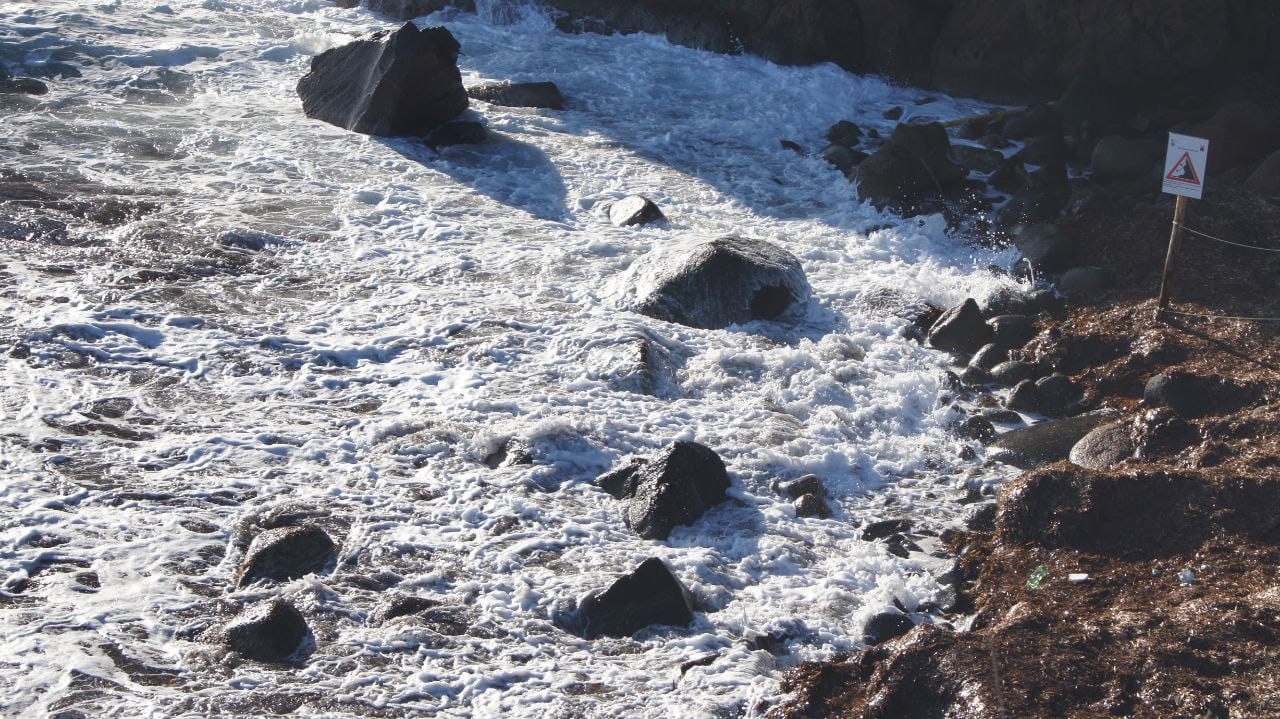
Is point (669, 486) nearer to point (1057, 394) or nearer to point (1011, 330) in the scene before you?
point (1057, 394)

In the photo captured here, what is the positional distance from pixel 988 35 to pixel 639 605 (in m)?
12.2

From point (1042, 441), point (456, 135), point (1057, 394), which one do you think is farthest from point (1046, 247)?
point (456, 135)

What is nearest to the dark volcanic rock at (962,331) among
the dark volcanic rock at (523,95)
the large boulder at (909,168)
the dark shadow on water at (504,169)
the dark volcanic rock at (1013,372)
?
the dark volcanic rock at (1013,372)

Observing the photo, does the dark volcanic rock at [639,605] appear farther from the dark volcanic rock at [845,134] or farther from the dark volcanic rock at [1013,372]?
the dark volcanic rock at [845,134]

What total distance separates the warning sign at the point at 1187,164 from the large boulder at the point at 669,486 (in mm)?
4175

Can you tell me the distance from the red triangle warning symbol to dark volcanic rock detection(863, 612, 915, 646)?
175 inches

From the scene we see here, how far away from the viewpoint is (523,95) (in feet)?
47.0

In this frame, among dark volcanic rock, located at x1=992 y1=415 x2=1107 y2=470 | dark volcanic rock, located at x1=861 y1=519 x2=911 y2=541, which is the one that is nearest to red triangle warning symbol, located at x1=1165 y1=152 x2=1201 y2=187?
dark volcanic rock, located at x1=992 y1=415 x2=1107 y2=470

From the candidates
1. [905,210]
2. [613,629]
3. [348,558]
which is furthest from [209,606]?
[905,210]

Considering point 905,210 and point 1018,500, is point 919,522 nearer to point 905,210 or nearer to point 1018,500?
point 1018,500

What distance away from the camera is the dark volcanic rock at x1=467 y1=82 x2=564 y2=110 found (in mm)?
14305

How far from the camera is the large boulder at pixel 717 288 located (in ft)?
29.1

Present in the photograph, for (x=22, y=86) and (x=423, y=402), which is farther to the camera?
(x=22, y=86)

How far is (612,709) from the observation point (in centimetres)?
484
